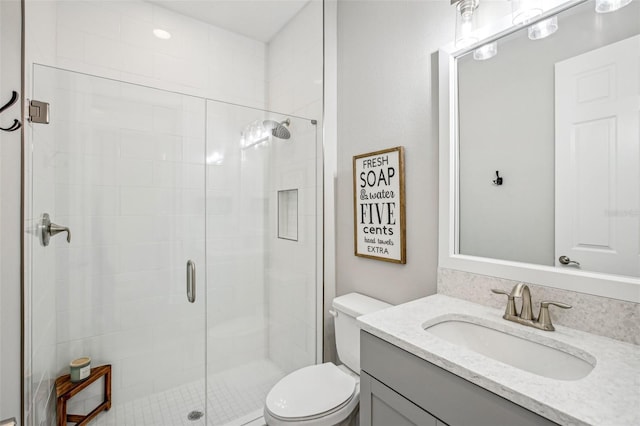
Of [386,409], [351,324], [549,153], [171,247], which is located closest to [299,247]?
[351,324]

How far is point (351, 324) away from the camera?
1.54 meters

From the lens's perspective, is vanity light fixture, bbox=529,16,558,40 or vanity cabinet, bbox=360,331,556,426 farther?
vanity light fixture, bbox=529,16,558,40

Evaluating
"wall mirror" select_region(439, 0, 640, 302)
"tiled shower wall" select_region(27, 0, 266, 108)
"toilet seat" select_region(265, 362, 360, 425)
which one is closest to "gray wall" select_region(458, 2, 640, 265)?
"wall mirror" select_region(439, 0, 640, 302)

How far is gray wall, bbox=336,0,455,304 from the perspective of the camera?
4.44ft

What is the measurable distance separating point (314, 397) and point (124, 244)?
1.32m

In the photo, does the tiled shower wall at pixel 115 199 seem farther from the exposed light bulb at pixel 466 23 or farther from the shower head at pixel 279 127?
the exposed light bulb at pixel 466 23

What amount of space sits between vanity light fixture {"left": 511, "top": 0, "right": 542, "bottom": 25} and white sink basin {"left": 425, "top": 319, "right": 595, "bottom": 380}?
106cm

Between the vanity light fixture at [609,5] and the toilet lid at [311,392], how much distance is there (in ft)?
5.39

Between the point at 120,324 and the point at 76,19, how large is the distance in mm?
1798

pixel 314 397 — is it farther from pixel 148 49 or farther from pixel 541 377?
pixel 148 49

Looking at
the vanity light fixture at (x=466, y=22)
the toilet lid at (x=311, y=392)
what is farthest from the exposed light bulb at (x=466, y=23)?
the toilet lid at (x=311, y=392)

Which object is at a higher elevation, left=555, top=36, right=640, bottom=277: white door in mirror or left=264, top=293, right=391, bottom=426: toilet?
left=555, top=36, right=640, bottom=277: white door in mirror

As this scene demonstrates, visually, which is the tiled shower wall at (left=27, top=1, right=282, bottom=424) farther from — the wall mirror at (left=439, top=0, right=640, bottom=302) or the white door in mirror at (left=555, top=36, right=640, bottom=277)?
the white door in mirror at (left=555, top=36, right=640, bottom=277)

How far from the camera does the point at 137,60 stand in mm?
1962
